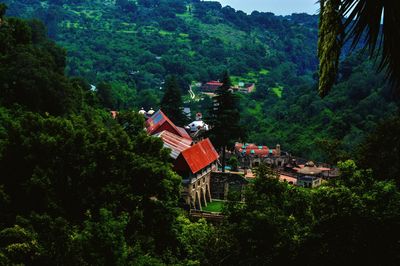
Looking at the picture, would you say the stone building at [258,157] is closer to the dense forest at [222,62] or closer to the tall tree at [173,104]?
the dense forest at [222,62]

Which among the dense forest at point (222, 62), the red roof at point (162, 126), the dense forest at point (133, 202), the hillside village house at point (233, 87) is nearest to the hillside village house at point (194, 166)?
the dense forest at point (133, 202)

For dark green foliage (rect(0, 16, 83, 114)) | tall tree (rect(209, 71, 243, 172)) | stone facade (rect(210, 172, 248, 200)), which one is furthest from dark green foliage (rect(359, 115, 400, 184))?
dark green foliage (rect(0, 16, 83, 114))

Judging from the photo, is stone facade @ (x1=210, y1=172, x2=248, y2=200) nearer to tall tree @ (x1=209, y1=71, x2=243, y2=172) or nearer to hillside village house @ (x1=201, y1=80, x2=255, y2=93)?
tall tree @ (x1=209, y1=71, x2=243, y2=172)

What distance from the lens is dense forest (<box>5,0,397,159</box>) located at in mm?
68750

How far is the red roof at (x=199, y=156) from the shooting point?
97.8ft

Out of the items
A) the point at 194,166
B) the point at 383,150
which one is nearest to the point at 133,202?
the point at 383,150

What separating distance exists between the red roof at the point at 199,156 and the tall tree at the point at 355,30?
26.8m

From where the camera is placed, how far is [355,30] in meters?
2.90

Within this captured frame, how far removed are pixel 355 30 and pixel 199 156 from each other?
93.8ft

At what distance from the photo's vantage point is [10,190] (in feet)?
49.7

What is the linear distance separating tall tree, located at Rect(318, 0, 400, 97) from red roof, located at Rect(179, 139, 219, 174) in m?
26.8

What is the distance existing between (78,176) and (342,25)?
13.2 m

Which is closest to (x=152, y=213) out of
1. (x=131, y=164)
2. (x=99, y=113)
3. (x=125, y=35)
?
(x=131, y=164)

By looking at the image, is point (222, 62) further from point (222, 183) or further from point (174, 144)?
point (174, 144)
